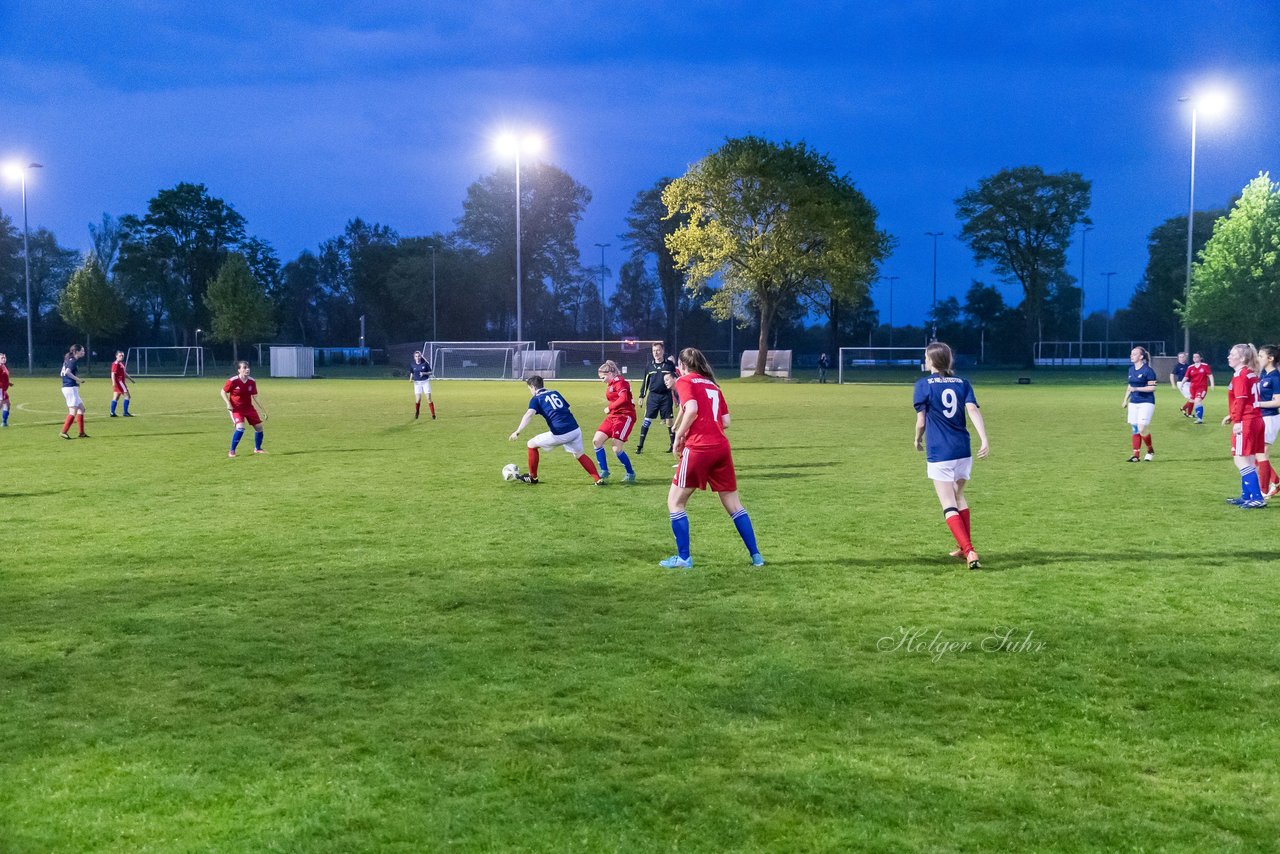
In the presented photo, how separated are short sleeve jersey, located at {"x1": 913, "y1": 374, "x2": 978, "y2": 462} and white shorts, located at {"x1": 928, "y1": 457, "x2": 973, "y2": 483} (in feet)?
0.12

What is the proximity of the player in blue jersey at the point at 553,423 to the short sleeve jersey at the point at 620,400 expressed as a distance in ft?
2.22

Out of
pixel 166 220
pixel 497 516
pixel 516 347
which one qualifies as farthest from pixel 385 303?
pixel 497 516

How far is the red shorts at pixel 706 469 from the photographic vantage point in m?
8.36

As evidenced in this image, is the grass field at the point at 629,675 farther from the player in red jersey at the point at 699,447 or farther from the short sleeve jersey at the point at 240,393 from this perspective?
the short sleeve jersey at the point at 240,393

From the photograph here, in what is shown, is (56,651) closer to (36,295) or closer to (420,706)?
(420,706)

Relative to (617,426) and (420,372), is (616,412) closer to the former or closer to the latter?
(617,426)

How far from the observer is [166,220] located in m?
88.1

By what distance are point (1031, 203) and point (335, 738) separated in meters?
86.6

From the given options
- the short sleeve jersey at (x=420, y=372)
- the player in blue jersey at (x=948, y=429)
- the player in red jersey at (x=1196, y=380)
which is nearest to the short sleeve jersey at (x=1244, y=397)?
the player in blue jersey at (x=948, y=429)

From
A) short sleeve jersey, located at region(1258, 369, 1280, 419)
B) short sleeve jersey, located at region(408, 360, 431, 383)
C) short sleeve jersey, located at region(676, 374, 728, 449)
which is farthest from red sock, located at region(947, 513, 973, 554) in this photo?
short sleeve jersey, located at region(408, 360, 431, 383)

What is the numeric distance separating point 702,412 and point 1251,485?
25.4ft

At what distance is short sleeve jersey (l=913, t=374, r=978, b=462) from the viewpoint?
842cm

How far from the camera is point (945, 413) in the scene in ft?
27.7

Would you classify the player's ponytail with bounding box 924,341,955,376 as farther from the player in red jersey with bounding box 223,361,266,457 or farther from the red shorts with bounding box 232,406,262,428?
the red shorts with bounding box 232,406,262,428
